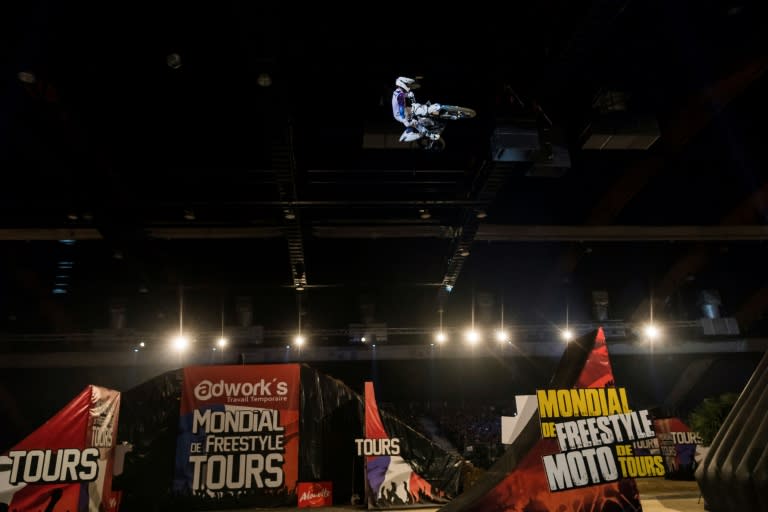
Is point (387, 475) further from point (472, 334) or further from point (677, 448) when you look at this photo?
point (472, 334)

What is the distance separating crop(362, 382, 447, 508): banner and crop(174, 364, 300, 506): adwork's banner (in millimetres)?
1254

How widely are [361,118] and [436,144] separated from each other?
1581 millimetres

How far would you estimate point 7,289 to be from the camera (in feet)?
46.8

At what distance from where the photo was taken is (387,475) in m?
8.25

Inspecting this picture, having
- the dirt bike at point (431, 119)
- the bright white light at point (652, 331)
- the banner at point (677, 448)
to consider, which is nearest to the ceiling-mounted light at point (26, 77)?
the dirt bike at point (431, 119)

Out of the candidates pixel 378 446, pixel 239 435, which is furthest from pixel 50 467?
pixel 378 446

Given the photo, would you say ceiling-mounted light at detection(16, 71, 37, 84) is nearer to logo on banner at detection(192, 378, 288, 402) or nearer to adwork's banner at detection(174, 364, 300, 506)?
adwork's banner at detection(174, 364, 300, 506)

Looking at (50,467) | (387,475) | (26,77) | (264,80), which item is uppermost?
(26,77)

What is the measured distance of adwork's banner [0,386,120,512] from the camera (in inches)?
244

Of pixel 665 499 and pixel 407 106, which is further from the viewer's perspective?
pixel 665 499

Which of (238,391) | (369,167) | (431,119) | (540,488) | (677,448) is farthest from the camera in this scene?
(677,448)

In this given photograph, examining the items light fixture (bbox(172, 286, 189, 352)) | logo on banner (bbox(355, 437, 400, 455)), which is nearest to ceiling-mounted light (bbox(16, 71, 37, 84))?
logo on banner (bbox(355, 437, 400, 455))

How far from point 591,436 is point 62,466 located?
603 centimetres

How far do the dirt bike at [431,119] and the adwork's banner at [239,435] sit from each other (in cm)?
448
